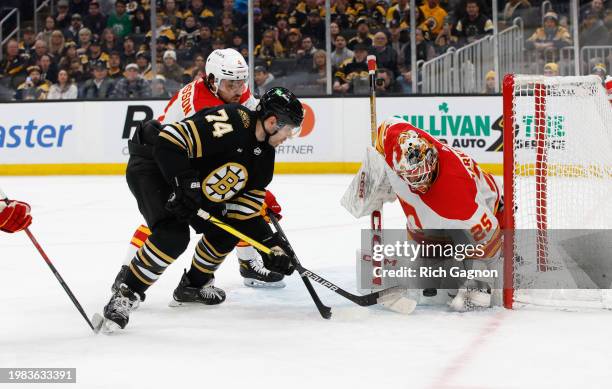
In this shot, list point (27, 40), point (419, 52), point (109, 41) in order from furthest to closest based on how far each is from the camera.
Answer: point (27, 40), point (109, 41), point (419, 52)

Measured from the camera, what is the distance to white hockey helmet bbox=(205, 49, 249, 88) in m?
3.69

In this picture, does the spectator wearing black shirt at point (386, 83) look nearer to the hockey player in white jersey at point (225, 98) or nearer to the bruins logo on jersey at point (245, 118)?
the hockey player in white jersey at point (225, 98)

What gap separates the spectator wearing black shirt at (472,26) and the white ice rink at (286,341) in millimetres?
4862

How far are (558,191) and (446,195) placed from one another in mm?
588

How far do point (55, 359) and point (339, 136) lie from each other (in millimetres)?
6281

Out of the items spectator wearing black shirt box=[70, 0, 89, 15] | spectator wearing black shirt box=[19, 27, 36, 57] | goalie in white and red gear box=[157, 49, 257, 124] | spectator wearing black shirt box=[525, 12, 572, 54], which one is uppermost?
spectator wearing black shirt box=[70, 0, 89, 15]

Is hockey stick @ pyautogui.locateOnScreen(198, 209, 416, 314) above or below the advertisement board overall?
below

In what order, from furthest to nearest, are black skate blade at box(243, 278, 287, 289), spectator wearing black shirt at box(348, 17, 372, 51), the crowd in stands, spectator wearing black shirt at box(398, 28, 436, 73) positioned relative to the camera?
spectator wearing black shirt at box(348, 17, 372, 51) < spectator wearing black shirt at box(398, 28, 436, 73) < the crowd in stands < black skate blade at box(243, 278, 287, 289)

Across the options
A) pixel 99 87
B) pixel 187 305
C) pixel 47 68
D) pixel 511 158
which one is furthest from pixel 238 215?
pixel 47 68

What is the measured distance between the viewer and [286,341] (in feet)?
9.39

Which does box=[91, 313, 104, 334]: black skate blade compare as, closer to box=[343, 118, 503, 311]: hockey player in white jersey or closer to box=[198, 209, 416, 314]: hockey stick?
box=[198, 209, 416, 314]: hockey stick

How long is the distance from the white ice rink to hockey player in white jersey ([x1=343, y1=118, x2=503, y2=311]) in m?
0.20

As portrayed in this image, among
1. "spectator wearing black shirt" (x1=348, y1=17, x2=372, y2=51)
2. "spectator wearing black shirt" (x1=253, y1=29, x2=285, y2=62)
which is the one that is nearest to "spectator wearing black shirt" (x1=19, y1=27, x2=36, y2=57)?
"spectator wearing black shirt" (x1=253, y1=29, x2=285, y2=62)

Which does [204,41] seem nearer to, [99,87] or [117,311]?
[99,87]
